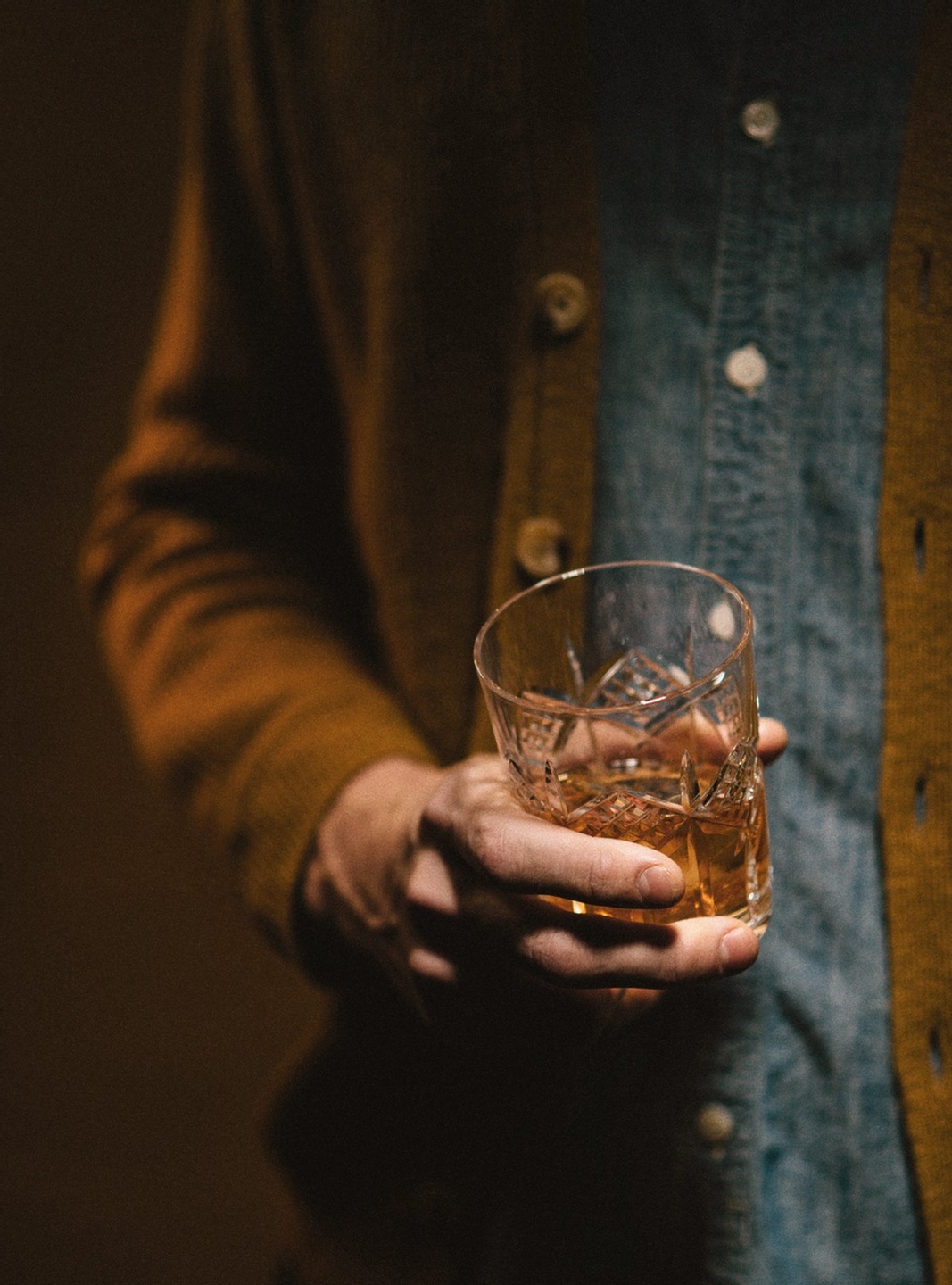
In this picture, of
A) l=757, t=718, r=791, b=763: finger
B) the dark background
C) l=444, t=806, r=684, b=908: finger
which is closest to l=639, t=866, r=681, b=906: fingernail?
l=444, t=806, r=684, b=908: finger

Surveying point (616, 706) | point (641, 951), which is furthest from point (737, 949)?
point (616, 706)

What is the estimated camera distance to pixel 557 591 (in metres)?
0.65

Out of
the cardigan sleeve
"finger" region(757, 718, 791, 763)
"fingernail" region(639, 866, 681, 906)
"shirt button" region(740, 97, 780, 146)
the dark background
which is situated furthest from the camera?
the dark background

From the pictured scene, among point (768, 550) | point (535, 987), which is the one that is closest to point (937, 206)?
point (768, 550)

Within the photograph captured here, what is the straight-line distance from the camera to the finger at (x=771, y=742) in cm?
62

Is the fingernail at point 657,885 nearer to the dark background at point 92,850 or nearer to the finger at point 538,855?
the finger at point 538,855

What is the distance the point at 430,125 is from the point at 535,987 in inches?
23.9

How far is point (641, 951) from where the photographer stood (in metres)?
0.53

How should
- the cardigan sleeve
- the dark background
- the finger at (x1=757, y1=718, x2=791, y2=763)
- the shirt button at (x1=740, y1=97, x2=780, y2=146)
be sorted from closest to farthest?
the finger at (x1=757, y1=718, x2=791, y2=763), the shirt button at (x1=740, y1=97, x2=780, y2=146), the cardigan sleeve, the dark background

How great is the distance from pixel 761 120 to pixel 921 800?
0.48 meters

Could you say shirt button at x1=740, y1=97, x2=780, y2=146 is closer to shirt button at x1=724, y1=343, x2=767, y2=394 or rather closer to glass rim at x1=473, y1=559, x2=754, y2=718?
shirt button at x1=724, y1=343, x2=767, y2=394

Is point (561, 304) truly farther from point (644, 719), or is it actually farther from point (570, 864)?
point (570, 864)

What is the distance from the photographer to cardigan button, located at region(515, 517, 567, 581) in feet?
2.51

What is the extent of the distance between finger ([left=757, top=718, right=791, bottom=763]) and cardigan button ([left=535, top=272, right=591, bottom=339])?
1.04 feet
